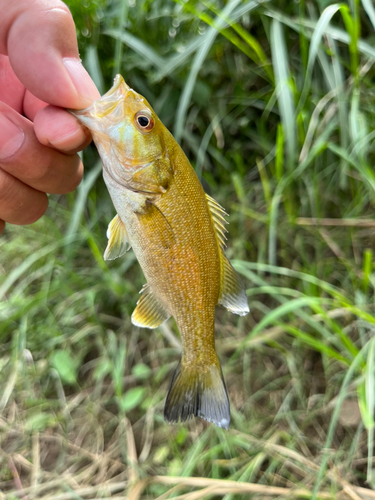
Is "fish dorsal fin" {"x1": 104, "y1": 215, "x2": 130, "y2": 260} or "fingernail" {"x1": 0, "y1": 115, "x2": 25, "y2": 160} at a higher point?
"fingernail" {"x1": 0, "y1": 115, "x2": 25, "y2": 160}

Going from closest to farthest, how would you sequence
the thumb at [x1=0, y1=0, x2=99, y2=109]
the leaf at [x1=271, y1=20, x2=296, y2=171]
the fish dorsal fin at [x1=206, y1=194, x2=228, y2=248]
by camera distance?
the thumb at [x1=0, y1=0, x2=99, y2=109] < the fish dorsal fin at [x1=206, y1=194, x2=228, y2=248] < the leaf at [x1=271, y1=20, x2=296, y2=171]

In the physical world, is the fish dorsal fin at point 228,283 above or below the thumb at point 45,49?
below

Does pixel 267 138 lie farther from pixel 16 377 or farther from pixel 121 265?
pixel 16 377

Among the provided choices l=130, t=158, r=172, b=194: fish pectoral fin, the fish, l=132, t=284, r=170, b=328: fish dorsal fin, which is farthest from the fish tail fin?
l=130, t=158, r=172, b=194: fish pectoral fin

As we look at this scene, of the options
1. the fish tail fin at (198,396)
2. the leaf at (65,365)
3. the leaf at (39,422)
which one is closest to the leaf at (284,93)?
the fish tail fin at (198,396)

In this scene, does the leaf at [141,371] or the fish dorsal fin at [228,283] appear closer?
the fish dorsal fin at [228,283]

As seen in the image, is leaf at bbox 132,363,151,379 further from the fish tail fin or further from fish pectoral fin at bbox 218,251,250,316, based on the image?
fish pectoral fin at bbox 218,251,250,316

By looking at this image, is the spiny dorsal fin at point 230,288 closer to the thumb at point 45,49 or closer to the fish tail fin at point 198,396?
the fish tail fin at point 198,396
